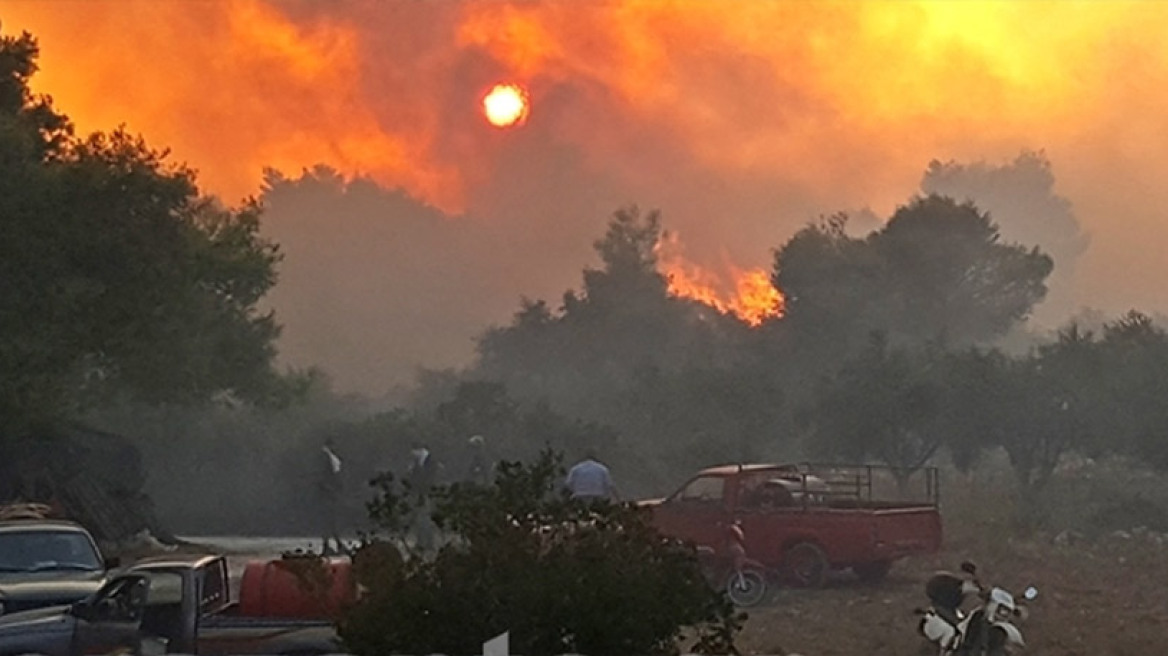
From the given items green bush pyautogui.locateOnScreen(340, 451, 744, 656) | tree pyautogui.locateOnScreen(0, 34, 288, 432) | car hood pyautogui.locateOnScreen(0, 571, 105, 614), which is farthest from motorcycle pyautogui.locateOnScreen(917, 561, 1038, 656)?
tree pyautogui.locateOnScreen(0, 34, 288, 432)

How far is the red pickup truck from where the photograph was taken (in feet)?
74.0

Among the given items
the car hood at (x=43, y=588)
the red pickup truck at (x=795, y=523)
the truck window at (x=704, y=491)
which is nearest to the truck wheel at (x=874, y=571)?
the red pickup truck at (x=795, y=523)

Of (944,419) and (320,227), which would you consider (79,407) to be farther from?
(320,227)

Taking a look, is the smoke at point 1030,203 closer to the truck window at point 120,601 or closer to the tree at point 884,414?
the tree at point 884,414

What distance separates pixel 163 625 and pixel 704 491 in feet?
37.7

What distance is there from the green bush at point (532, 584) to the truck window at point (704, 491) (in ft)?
43.8

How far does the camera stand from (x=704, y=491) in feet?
77.9

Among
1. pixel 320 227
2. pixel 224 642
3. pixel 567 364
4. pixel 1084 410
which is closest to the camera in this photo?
pixel 224 642

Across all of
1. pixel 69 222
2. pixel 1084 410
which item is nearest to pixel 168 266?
pixel 69 222

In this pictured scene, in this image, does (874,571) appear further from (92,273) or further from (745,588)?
(92,273)

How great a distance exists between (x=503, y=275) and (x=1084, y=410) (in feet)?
187

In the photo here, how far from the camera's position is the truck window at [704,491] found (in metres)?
23.3

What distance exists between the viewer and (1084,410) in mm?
37094

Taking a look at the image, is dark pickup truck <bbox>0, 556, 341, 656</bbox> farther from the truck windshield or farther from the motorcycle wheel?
the motorcycle wheel
